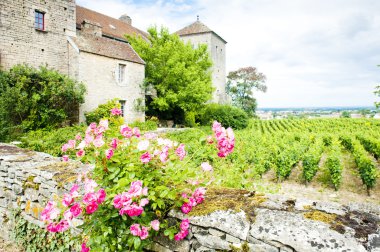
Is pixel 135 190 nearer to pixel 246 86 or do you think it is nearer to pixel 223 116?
pixel 223 116

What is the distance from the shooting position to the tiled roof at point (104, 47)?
16.7 meters

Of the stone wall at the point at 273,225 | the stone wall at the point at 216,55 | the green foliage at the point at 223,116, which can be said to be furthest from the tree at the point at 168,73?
the stone wall at the point at 273,225

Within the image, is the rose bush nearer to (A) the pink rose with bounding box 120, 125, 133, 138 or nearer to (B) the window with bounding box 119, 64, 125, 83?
(A) the pink rose with bounding box 120, 125, 133, 138

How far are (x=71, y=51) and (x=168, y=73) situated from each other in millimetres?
7679

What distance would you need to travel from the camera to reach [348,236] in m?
1.72

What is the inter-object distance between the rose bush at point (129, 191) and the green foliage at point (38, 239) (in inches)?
60.7

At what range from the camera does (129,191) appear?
1.87 metres

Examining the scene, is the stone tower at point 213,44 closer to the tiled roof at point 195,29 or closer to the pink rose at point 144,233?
the tiled roof at point 195,29

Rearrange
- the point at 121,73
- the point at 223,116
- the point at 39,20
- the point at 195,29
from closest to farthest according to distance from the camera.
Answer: the point at 39,20
the point at 121,73
the point at 223,116
the point at 195,29

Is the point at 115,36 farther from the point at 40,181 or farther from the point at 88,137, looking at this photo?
the point at 88,137

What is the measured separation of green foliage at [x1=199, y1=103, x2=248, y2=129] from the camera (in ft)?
95.7

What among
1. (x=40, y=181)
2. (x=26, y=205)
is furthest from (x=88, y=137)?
(x=26, y=205)

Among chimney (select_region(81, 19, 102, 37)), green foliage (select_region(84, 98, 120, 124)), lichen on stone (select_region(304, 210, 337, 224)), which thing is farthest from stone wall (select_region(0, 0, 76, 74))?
lichen on stone (select_region(304, 210, 337, 224))

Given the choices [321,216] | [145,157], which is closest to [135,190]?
[145,157]
